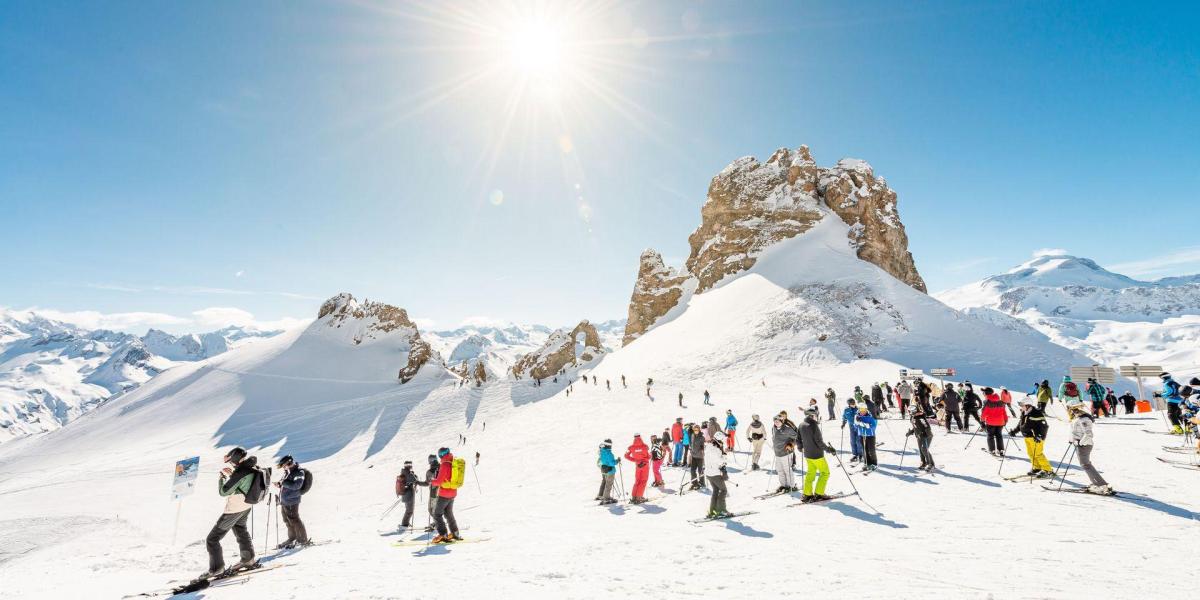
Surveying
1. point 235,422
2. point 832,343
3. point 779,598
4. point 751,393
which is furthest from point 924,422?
point 235,422

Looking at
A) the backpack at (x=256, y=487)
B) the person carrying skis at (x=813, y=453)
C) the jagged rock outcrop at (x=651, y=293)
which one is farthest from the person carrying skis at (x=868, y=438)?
the jagged rock outcrop at (x=651, y=293)

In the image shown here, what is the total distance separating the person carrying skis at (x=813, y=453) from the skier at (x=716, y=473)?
2052 millimetres

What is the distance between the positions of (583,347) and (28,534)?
202 ft

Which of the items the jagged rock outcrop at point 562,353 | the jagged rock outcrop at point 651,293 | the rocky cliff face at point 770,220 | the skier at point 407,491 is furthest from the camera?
the jagged rock outcrop at point 651,293

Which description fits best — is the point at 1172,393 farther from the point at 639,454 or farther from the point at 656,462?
the point at 639,454

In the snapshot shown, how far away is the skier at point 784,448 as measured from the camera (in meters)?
12.1

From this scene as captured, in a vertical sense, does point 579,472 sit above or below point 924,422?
below

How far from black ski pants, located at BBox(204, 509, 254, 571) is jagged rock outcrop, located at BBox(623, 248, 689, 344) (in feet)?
252

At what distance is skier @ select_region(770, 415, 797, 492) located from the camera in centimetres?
1212

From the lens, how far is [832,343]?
1815 inches

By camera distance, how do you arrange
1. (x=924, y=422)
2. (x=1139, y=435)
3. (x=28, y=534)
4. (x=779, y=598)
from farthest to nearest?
(x=28, y=534)
(x=1139, y=435)
(x=924, y=422)
(x=779, y=598)

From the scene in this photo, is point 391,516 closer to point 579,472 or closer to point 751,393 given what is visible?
point 579,472

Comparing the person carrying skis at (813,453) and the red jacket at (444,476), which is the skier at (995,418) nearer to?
the person carrying skis at (813,453)

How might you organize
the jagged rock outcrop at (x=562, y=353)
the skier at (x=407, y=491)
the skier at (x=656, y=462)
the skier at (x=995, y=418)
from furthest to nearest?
the jagged rock outcrop at (x=562, y=353)
the skier at (x=656, y=462)
the skier at (x=995, y=418)
the skier at (x=407, y=491)
